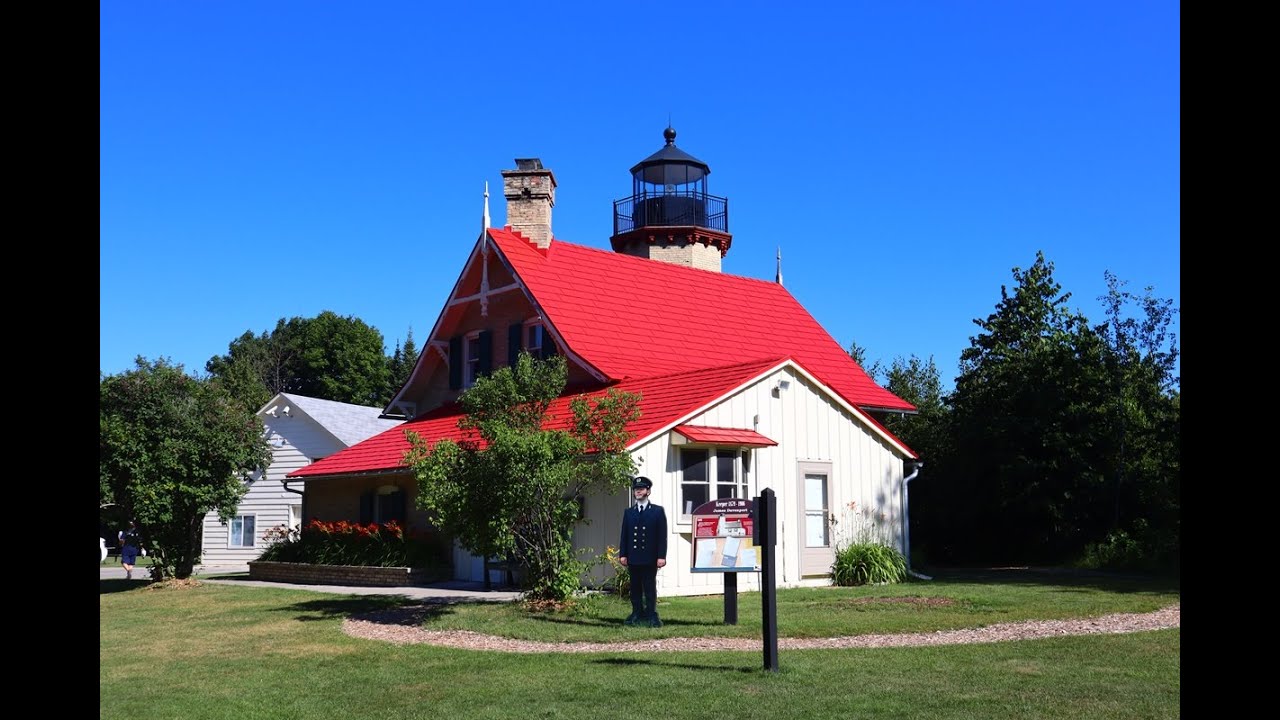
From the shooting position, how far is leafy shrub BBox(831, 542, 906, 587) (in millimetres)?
19859

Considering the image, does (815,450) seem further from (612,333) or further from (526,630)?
(526,630)

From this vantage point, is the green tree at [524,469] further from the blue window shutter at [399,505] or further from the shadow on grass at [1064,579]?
the blue window shutter at [399,505]

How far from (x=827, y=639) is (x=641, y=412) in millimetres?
7448

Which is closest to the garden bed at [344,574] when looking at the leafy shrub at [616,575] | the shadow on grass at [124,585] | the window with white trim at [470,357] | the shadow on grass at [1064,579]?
the shadow on grass at [124,585]

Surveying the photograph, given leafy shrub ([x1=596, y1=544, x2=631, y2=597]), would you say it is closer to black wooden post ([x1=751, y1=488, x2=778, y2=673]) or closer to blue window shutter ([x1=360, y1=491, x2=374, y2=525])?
black wooden post ([x1=751, y1=488, x2=778, y2=673])

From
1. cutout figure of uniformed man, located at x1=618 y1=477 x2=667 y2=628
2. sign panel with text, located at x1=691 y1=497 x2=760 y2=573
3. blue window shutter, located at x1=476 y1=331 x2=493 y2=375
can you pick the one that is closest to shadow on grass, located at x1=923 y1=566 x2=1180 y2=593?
sign panel with text, located at x1=691 y1=497 x2=760 y2=573

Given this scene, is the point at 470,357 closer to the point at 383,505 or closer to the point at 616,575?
the point at 383,505

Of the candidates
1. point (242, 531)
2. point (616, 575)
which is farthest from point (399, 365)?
point (616, 575)

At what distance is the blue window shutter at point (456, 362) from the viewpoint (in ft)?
90.1

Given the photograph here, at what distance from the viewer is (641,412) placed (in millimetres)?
18797

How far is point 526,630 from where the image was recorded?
1312cm

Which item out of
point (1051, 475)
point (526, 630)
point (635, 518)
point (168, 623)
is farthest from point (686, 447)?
point (1051, 475)

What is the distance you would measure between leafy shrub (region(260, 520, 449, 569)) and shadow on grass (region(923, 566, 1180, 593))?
395 inches
